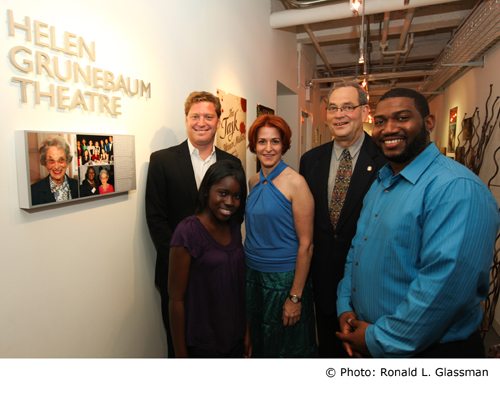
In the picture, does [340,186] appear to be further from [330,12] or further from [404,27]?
[404,27]

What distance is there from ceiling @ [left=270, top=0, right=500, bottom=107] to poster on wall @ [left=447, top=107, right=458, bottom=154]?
70 centimetres

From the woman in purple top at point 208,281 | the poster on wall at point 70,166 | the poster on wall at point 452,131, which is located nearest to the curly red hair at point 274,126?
the woman in purple top at point 208,281

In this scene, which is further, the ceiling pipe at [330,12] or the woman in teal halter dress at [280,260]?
the ceiling pipe at [330,12]

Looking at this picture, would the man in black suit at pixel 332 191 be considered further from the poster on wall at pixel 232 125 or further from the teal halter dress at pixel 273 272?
the poster on wall at pixel 232 125

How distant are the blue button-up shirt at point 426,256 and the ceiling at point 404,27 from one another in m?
3.09

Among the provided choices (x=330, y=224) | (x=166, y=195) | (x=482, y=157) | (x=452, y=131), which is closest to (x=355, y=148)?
(x=330, y=224)

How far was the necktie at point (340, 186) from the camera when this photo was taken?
197cm

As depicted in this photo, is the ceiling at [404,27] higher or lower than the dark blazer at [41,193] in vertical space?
higher

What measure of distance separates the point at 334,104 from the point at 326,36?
4466 mm

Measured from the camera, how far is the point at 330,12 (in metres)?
4.11

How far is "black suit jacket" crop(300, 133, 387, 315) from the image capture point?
1917 mm

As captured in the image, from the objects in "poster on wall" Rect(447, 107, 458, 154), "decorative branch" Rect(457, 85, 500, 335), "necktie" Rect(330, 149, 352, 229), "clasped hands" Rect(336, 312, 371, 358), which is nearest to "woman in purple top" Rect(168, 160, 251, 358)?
"clasped hands" Rect(336, 312, 371, 358)

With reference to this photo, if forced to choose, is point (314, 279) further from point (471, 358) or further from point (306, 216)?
point (471, 358)
